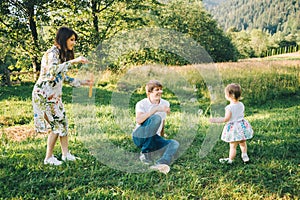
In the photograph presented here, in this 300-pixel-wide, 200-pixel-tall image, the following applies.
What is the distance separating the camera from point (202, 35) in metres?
27.7

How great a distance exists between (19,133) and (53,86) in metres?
2.53

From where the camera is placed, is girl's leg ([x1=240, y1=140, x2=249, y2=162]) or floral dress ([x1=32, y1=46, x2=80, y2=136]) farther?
girl's leg ([x1=240, y1=140, x2=249, y2=162])

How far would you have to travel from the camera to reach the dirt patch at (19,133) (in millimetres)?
5634

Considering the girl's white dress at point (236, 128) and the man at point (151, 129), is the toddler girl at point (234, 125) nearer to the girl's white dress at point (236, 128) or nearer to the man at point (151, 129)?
the girl's white dress at point (236, 128)

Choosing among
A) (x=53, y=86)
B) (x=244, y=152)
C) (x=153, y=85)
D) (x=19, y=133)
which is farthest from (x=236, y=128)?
(x=19, y=133)

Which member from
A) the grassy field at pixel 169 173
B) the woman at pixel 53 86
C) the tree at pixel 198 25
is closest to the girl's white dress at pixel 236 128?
the grassy field at pixel 169 173

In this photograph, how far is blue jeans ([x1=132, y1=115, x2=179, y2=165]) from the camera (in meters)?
4.02

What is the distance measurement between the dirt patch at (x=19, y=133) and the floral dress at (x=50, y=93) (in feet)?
6.00

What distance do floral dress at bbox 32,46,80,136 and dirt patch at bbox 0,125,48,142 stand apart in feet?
6.00

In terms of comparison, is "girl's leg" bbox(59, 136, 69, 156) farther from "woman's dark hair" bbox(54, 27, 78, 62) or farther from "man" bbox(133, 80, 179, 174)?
"woman's dark hair" bbox(54, 27, 78, 62)

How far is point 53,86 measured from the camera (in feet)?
12.7

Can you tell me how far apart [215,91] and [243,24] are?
20239cm

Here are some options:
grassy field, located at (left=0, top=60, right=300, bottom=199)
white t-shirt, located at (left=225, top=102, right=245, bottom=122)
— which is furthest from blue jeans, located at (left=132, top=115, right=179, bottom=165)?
white t-shirt, located at (left=225, top=102, right=245, bottom=122)

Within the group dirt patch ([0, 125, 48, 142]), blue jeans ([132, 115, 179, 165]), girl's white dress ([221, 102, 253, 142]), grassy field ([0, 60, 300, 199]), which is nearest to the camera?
grassy field ([0, 60, 300, 199])
